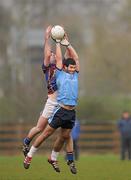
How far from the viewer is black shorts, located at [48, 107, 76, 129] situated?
59.0ft

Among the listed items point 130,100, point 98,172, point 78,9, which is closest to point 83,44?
point 78,9

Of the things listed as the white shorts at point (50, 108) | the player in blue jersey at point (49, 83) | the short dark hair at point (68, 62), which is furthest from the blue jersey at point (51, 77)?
the short dark hair at point (68, 62)

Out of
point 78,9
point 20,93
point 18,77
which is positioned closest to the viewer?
point 20,93

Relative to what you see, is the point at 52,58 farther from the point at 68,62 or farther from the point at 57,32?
the point at 57,32

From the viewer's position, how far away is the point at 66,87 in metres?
17.7

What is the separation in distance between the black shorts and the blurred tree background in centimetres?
2490

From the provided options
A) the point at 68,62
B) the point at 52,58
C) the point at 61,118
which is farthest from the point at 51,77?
the point at 61,118

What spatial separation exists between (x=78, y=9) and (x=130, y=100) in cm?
1560

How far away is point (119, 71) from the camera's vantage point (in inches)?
2381

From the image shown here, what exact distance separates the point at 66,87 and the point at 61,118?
0.66m

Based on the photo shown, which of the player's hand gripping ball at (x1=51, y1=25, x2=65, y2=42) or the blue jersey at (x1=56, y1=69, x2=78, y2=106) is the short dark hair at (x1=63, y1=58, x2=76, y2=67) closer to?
the blue jersey at (x1=56, y1=69, x2=78, y2=106)

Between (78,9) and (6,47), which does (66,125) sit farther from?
(78,9)

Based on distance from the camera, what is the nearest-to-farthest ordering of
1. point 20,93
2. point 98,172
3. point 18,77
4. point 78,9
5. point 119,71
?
point 98,172 → point 20,93 → point 18,77 → point 119,71 → point 78,9

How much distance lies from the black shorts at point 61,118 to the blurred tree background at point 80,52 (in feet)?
81.7
